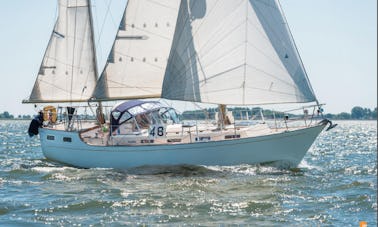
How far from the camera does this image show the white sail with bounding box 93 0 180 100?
26.2 metres

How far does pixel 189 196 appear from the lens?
56.5ft

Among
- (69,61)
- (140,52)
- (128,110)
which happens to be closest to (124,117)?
(128,110)

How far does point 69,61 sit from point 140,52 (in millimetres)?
5182

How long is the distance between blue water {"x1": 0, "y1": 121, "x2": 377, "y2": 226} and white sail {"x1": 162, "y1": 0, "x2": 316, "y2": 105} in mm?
3061

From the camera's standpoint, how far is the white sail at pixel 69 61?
29.4m

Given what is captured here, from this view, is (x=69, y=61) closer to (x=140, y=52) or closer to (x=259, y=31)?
(x=140, y=52)

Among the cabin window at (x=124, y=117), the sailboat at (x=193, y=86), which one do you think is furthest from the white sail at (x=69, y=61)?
the cabin window at (x=124, y=117)

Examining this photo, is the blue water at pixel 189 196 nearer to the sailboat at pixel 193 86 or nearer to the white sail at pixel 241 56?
the sailboat at pixel 193 86

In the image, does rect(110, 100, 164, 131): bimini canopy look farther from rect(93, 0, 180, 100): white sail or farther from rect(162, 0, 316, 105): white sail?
rect(162, 0, 316, 105): white sail

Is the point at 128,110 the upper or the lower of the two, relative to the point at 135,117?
upper

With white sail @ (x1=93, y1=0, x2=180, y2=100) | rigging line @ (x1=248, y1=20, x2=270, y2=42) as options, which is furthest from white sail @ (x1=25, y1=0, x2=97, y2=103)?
rigging line @ (x1=248, y1=20, x2=270, y2=42)

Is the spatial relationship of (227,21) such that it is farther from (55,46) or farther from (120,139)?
(55,46)

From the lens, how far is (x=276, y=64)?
22234 mm

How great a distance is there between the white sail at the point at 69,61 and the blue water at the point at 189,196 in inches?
267
